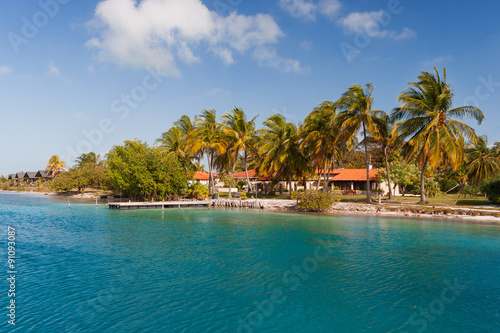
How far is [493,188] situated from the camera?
1203 inches

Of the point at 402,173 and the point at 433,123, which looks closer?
the point at 433,123

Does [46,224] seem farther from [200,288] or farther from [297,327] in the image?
[297,327]

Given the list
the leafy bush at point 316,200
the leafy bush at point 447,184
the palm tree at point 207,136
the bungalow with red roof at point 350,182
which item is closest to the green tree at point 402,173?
the bungalow with red roof at point 350,182

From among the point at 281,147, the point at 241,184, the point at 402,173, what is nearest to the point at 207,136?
the point at 281,147

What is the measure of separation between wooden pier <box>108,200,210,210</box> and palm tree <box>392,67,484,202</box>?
23.7 m

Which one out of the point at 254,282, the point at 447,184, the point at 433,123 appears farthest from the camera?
the point at 447,184

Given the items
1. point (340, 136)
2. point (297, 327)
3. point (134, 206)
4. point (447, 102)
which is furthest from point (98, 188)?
point (297, 327)

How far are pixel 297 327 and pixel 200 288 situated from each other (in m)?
3.52

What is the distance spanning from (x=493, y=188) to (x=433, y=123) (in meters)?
9.85

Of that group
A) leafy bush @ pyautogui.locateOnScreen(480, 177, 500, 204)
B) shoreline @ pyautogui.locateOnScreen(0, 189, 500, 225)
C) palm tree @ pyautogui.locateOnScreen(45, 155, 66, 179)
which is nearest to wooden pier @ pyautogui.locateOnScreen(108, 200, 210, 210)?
shoreline @ pyautogui.locateOnScreen(0, 189, 500, 225)

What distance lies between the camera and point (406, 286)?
10328 mm

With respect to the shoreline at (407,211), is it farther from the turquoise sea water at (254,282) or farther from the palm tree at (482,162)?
the palm tree at (482,162)

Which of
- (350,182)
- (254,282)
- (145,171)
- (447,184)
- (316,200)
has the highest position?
(145,171)

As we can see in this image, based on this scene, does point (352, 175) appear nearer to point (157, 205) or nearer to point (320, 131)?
point (320, 131)
